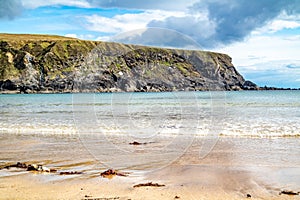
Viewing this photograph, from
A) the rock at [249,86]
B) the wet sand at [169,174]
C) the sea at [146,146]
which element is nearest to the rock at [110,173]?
the wet sand at [169,174]

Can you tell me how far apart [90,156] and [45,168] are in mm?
2217

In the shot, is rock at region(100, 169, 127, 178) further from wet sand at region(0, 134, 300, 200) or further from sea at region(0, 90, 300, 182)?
sea at region(0, 90, 300, 182)

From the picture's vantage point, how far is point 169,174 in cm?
936

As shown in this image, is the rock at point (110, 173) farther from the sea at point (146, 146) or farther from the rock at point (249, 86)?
the rock at point (249, 86)

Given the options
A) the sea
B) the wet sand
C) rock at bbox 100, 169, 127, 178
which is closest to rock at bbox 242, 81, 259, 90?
the sea

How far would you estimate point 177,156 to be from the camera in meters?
12.1

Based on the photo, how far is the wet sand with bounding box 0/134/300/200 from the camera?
7.60 meters

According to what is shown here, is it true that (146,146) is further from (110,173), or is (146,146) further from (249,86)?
(249,86)

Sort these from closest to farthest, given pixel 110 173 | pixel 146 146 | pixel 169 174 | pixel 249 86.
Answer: pixel 110 173
pixel 169 174
pixel 146 146
pixel 249 86

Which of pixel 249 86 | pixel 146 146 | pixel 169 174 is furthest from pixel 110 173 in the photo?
A: pixel 249 86

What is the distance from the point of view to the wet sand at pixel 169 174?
7598 millimetres

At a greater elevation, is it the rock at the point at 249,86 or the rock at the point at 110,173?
the rock at the point at 249,86

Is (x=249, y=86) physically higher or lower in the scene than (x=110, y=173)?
higher

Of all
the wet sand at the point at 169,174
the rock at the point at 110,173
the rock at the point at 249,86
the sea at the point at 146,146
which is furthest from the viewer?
the rock at the point at 249,86
